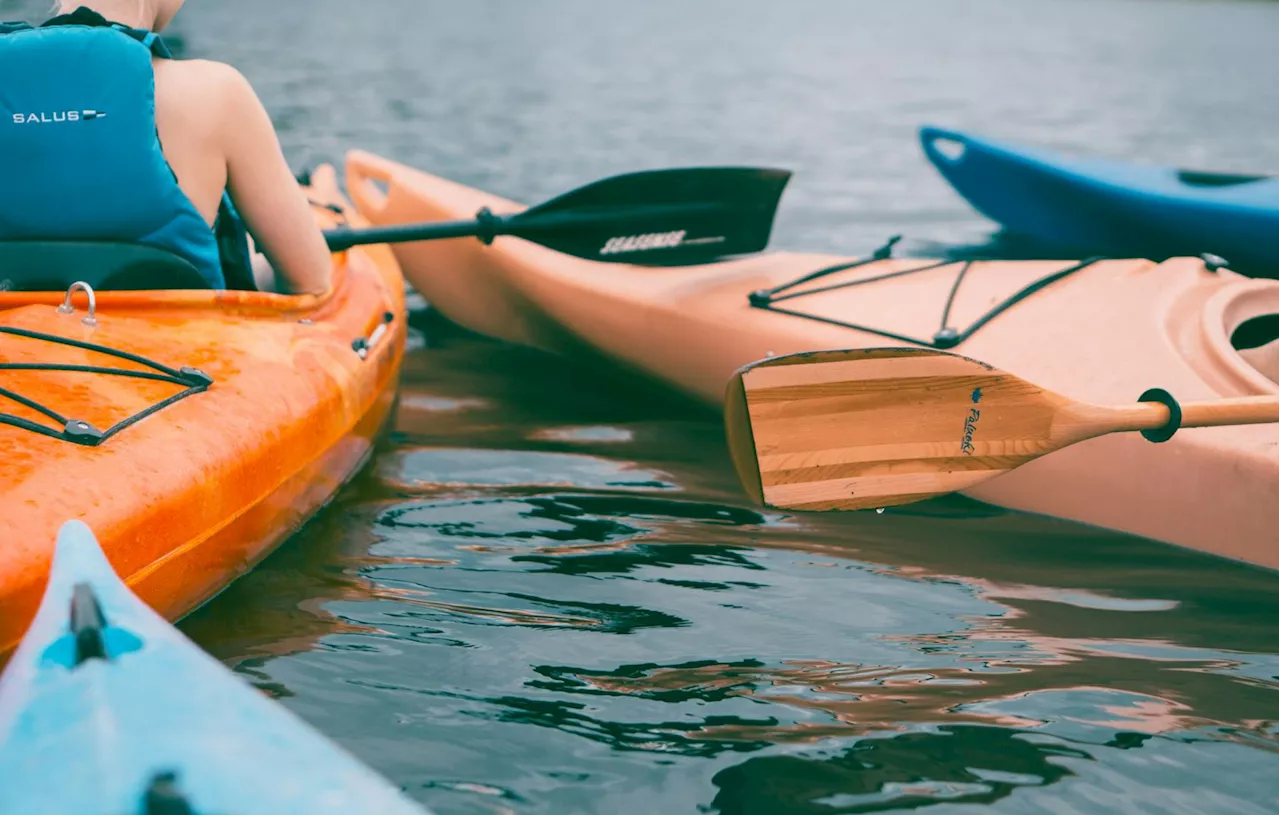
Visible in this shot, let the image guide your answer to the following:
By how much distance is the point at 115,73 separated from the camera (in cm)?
230

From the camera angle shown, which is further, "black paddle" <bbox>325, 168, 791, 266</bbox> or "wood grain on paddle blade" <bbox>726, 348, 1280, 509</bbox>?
"black paddle" <bbox>325, 168, 791, 266</bbox>

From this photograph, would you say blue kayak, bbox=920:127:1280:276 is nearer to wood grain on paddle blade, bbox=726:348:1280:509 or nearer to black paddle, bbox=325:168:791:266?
black paddle, bbox=325:168:791:266

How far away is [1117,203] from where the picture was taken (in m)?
4.56

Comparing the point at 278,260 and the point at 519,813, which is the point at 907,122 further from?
the point at 519,813

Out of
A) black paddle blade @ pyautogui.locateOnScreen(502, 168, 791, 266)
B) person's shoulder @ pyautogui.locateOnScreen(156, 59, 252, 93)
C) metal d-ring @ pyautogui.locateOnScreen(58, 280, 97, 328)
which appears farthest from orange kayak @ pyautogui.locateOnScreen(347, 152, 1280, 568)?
metal d-ring @ pyautogui.locateOnScreen(58, 280, 97, 328)

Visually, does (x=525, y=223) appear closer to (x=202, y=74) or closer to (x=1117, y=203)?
(x=202, y=74)

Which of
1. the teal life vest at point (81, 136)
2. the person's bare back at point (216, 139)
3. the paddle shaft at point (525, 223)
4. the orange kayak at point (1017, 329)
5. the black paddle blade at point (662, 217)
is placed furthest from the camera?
the black paddle blade at point (662, 217)

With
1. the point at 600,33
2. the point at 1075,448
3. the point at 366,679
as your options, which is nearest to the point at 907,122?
the point at 1075,448

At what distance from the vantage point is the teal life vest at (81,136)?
7.48 feet

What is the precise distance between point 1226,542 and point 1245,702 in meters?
0.56

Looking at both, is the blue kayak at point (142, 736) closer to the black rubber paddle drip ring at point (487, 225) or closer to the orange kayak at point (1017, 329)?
the orange kayak at point (1017, 329)

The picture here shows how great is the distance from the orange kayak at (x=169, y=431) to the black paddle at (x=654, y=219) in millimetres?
894

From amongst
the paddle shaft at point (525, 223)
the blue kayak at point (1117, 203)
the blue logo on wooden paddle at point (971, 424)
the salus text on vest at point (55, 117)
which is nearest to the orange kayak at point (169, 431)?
the salus text on vest at point (55, 117)

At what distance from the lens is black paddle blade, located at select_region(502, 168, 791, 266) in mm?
3730
